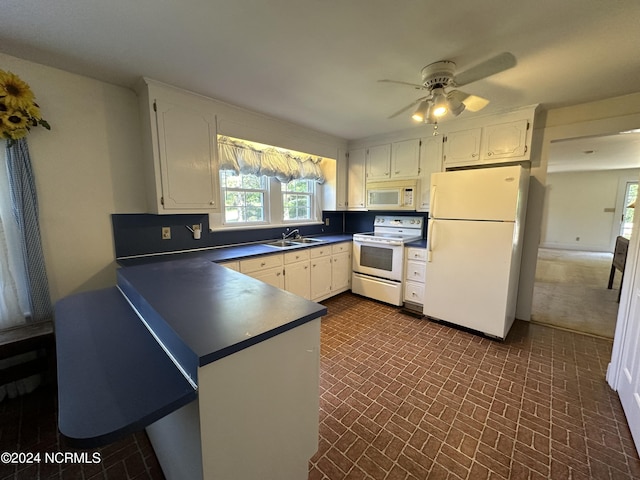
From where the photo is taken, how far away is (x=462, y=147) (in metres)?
3.12

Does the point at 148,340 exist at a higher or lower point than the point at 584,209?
lower

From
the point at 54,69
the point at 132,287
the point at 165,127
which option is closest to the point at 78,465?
the point at 132,287

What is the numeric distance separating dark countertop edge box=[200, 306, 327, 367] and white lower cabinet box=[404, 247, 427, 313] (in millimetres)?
2427

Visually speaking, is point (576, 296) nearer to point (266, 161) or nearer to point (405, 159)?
point (405, 159)

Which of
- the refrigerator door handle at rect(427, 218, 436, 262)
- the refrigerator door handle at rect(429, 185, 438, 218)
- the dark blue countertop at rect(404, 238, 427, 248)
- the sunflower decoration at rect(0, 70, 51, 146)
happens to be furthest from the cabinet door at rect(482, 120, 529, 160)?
the sunflower decoration at rect(0, 70, 51, 146)

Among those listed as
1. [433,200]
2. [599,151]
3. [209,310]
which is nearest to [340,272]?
[433,200]

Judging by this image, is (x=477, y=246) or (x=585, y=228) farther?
(x=585, y=228)

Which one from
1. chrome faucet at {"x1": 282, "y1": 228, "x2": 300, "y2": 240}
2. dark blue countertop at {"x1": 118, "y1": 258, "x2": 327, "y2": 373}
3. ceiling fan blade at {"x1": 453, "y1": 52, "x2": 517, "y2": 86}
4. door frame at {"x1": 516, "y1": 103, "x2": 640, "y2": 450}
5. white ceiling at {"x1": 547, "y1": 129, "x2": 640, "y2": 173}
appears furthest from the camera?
white ceiling at {"x1": 547, "y1": 129, "x2": 640, "y2": 173}

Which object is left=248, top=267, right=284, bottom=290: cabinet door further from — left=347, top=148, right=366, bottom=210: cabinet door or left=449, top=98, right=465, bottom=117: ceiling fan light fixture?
left=449, top=98, right=465, bottom=117: ceiling fan light fixture

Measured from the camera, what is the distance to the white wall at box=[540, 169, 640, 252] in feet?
23.3

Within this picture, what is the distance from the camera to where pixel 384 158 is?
12.6 ft

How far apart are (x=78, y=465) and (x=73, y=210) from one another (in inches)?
70.3

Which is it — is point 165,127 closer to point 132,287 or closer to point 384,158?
point 132,287

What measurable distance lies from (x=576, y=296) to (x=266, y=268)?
475cm
